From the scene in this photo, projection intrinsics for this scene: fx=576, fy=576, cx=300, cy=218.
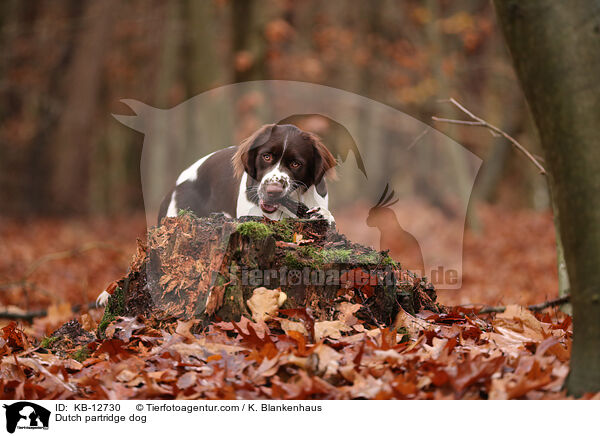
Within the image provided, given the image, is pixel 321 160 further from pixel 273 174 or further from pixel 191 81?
pixel 191 81

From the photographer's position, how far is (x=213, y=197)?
4.88 m

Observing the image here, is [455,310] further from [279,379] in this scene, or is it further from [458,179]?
[458,179]

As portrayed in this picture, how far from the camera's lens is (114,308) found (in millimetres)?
4059

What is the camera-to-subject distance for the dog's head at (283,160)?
4.10 meters

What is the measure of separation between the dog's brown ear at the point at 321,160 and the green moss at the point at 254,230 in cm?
99

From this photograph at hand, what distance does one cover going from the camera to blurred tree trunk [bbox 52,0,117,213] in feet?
66.4

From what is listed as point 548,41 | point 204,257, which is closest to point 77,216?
point 204,257

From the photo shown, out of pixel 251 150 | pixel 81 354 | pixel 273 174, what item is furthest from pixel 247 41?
pixel 81 354

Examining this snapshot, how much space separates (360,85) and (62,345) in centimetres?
2115

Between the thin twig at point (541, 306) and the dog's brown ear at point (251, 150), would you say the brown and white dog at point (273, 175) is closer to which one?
the dog's brown ear at point (251, 150)

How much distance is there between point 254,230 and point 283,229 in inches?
11.6

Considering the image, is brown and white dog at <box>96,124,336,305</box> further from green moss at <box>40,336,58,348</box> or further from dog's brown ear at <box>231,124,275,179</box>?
green moss at <box>40,336,58,348</box>

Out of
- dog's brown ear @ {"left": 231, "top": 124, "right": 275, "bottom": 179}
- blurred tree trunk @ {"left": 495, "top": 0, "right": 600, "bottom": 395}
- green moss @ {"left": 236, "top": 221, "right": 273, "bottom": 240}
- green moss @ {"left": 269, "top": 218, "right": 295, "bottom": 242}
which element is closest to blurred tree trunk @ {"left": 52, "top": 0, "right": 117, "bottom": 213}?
dog's brown ear @ {"left": 231, "top": 124, "right": 275, "bottom": 179}
